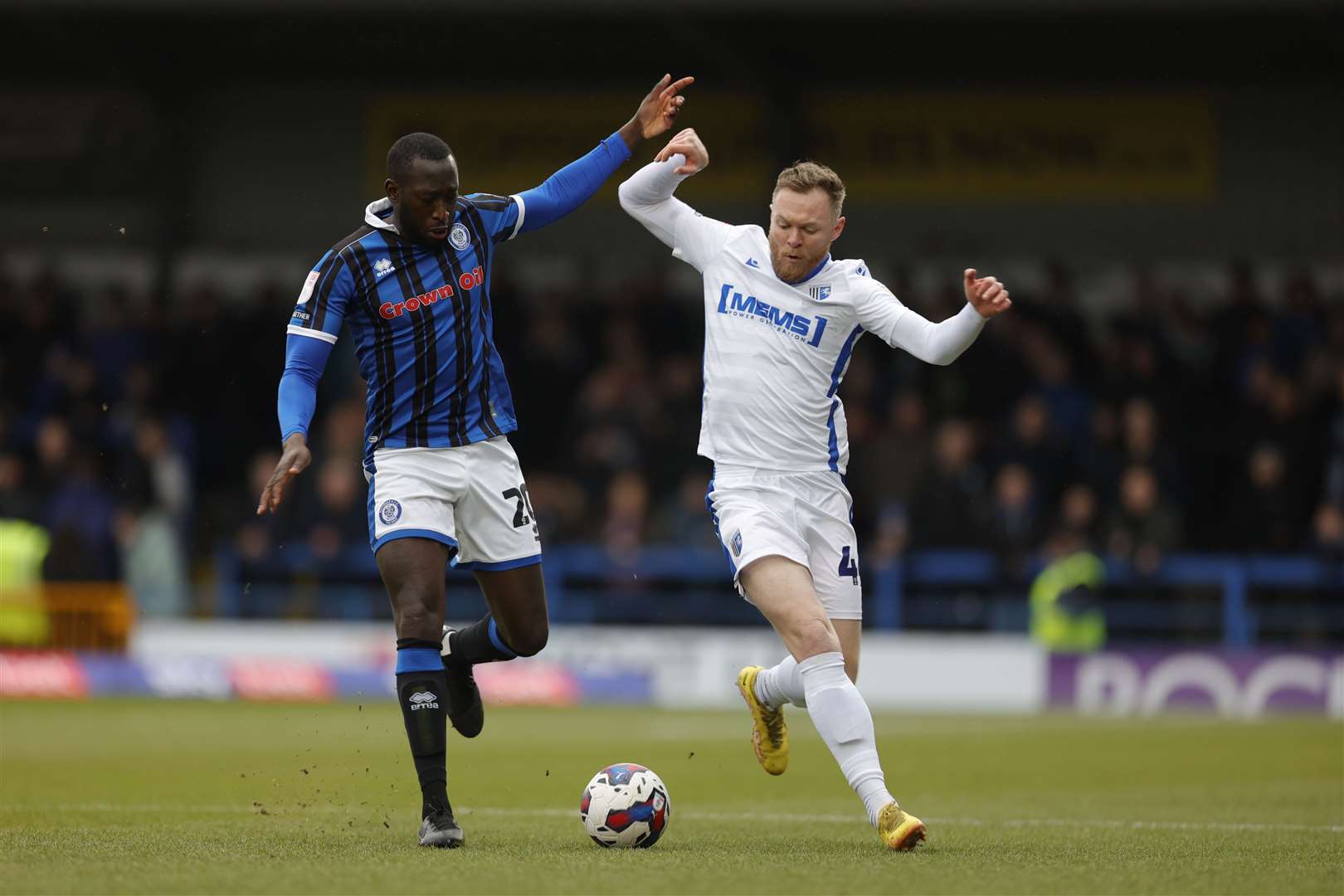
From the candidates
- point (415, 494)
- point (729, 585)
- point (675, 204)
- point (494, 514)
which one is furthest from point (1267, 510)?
point (415, 494)

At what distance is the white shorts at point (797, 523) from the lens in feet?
24.3

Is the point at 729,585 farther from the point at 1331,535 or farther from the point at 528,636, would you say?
the point at 528,636

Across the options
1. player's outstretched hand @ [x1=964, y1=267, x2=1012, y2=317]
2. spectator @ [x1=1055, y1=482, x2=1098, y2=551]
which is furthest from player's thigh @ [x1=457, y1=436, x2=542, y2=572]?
spectator @ [x1=1055, y1=482, x2=1098, y2=551]

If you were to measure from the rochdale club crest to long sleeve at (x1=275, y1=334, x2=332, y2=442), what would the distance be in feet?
2.04

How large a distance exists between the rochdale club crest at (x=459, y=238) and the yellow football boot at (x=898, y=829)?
2.59 meters

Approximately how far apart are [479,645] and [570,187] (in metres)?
1.88

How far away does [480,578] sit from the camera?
25.3ft

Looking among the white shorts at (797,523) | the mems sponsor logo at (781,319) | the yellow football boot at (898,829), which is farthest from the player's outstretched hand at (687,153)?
the yellow football boot at (898,829)

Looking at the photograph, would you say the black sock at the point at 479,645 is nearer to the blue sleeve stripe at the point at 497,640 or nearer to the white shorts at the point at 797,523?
the blue sleeve stripe at the point at 497,640

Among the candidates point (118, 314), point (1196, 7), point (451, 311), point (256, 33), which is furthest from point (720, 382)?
point (256, 33)

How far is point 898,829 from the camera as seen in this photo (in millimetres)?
6773

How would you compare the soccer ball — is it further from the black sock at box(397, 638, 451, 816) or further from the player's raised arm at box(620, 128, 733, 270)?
the player's raised arm at box(620, 128, 733, 270)

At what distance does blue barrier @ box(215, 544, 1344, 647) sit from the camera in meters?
17.6

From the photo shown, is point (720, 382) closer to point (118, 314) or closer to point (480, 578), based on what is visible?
point (480, 578)
